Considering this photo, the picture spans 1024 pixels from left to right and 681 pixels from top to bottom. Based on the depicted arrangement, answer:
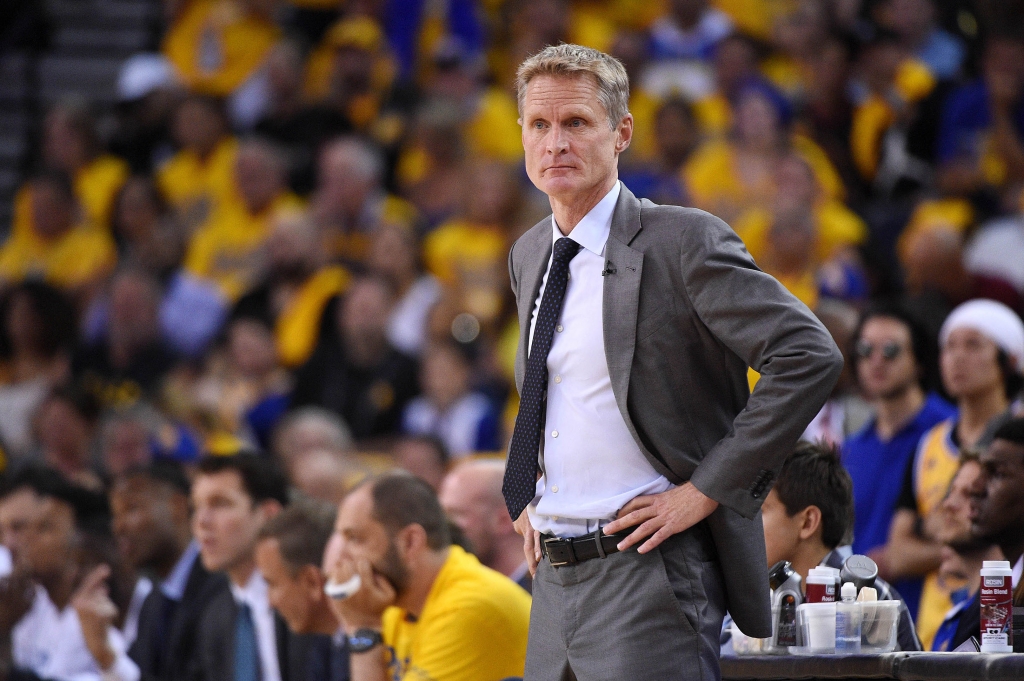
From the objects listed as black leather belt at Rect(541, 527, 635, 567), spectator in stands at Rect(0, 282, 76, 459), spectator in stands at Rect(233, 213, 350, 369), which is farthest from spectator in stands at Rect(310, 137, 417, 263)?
black leather belt at Rect(541, 527, 635, 567)

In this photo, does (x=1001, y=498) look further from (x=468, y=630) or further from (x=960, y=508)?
(x=468, y=630)

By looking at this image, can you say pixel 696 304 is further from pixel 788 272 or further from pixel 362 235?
pixel 362 235

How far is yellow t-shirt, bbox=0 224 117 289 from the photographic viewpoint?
439 inches

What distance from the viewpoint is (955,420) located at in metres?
5.59

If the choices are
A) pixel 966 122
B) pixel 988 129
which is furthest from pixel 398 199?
pixel 988 129

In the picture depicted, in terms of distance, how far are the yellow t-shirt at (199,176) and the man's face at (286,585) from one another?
5979mm

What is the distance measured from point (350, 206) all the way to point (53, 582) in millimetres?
4243

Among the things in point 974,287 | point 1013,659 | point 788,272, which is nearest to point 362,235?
point 788,272

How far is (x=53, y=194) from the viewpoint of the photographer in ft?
37.0

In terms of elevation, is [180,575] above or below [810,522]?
below

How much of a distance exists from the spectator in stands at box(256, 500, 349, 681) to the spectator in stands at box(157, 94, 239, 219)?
5.99 m

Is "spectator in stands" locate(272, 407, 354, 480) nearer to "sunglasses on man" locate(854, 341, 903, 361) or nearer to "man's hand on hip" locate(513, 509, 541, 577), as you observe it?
"sunglasses on man" locate(854, 341, 903, 361)

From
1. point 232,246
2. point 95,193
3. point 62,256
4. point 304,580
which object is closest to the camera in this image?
point 304,580

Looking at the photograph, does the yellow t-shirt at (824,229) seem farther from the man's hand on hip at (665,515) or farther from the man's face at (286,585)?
the man's hand on hip at (665,515)
